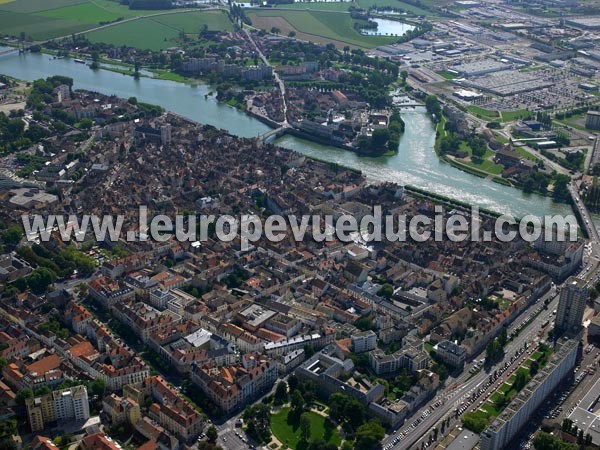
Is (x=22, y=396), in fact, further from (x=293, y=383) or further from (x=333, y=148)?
(x=333, y=148)

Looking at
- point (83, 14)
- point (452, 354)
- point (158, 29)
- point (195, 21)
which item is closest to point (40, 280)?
point (452, 354)

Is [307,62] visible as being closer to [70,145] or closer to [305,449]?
[70,145]

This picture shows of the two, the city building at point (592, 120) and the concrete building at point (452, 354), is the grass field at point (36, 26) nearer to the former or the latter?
the city building at point (592, 120)

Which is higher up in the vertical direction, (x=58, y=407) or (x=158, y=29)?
(x=158, y=29)

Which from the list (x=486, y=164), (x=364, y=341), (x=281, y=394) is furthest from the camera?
(x=486, y=164)

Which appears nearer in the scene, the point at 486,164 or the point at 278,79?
the point at 486,164

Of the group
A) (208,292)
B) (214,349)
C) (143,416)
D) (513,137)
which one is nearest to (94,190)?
(208,292)

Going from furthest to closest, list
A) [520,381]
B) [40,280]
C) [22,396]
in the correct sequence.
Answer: [40,280], [520,381], [22,396]
